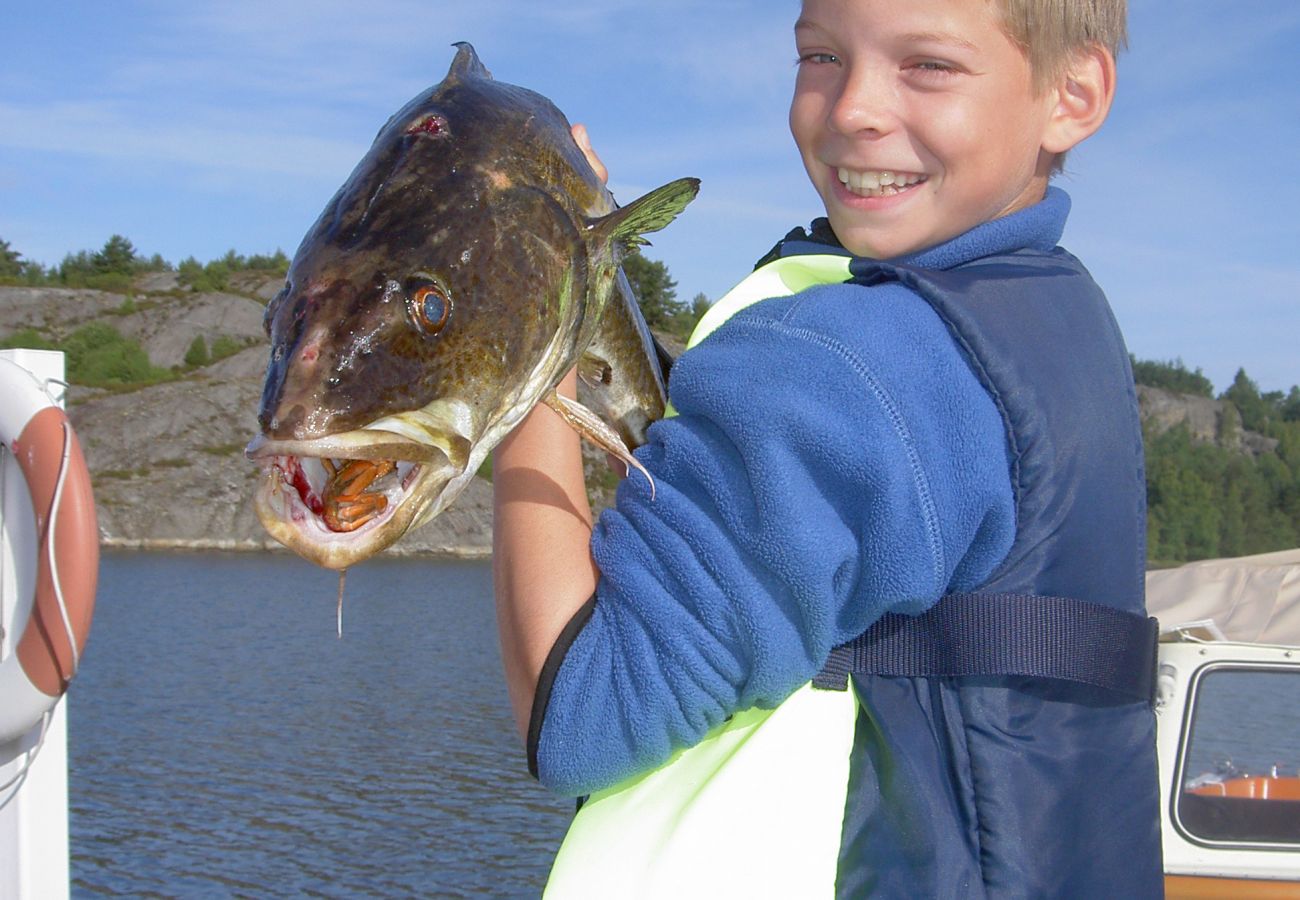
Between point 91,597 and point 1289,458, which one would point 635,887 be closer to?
point 91,597

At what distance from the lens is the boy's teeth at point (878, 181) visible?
1893 millimetres

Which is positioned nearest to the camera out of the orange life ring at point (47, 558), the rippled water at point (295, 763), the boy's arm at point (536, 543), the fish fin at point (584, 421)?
the fish fin at point (584, 421)

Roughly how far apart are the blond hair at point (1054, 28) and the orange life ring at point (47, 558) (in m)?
3.40

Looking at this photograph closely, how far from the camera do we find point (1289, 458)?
94.6 m

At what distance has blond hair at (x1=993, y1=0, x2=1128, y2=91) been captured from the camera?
178 cm

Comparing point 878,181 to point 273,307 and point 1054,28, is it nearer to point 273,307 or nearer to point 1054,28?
point 1054,28

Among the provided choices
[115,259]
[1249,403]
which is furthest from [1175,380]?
[115,259]

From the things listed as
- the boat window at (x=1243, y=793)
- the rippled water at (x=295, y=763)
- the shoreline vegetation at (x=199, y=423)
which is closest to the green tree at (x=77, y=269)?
the shoreline vegetation at (x=199, y=423)

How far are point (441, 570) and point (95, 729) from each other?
32.1m

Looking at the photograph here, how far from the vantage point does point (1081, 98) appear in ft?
6.35

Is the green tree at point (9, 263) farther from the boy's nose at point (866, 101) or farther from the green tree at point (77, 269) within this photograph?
the boy's nose at point (866, 101)

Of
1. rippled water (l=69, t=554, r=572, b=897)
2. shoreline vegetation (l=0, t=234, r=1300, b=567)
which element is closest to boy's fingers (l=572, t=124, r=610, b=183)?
rippled water (l=69, t=554, r=572, b=897)

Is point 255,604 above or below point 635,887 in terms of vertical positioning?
below

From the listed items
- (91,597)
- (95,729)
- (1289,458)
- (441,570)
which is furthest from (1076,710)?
(1289,458)
